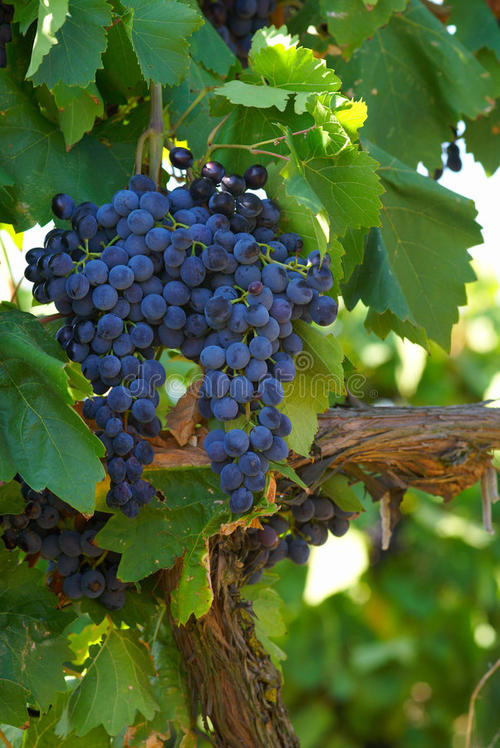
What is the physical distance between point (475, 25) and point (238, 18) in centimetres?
44

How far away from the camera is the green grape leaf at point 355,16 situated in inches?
43.4

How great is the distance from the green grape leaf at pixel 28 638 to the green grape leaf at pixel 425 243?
1.79 feet

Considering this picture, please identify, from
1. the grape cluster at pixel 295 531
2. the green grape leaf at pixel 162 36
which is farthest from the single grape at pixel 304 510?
the green grape leaf at pixel 162 36

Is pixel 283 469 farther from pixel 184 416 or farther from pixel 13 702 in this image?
pixel 13 702

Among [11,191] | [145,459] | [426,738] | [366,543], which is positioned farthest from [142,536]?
[426,738]

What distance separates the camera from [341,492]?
1025 millimetres

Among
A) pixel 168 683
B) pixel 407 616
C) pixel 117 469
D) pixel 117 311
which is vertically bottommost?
pixel 407 616

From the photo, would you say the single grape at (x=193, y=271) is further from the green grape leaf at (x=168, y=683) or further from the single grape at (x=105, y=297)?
the green grape leaf at (x=168, y=683)

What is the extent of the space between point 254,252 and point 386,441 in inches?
13.2

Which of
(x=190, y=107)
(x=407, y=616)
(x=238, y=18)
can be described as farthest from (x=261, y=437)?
(x=407, y=616)

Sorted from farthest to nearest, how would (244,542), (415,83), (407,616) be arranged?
1. (407,616)
2. (415,83)
3. (244,542)

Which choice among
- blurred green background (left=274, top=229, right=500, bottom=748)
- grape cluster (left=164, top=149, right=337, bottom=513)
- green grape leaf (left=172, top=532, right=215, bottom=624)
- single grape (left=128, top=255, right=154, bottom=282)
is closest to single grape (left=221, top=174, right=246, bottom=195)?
grape cluster (left=164, top=149, right=337, bottom=513)

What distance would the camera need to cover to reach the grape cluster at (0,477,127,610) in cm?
89

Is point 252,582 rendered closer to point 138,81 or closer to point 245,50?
point 138,81
